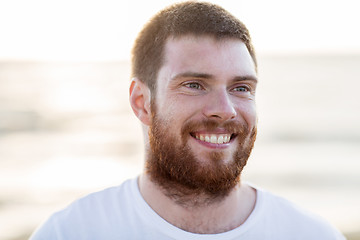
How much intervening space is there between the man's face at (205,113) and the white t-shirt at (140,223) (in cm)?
23

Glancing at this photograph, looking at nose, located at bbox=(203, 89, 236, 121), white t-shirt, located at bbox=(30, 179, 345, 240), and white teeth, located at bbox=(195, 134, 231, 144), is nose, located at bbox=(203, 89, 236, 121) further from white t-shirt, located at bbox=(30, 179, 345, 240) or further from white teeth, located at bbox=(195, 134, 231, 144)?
white t-shirt, located at bbox=(30, 179, 345, 240)

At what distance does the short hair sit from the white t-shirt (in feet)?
2.34

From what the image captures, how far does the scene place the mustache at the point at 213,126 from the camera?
2.61 metres

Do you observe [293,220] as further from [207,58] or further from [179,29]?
[179,29]

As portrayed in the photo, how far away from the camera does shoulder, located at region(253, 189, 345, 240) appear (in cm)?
282

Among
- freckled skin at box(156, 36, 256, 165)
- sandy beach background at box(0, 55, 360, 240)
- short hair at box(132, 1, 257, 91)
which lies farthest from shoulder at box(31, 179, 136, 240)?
sandy beach background at box(0, 55, 360, 240)

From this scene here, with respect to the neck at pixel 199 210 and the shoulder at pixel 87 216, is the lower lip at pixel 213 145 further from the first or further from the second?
the shoulder at pixel 87 216

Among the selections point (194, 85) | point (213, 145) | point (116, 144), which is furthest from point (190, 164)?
point (116, 144)

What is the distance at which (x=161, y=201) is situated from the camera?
9.31ft

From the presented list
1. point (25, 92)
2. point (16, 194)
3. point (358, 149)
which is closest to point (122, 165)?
point (16, 194)

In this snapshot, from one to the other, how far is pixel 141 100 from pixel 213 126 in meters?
0.61

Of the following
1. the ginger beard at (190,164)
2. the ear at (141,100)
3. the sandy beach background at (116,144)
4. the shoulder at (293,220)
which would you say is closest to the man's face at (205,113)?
the ginger beard at (190,164)

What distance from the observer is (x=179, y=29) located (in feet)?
9.27

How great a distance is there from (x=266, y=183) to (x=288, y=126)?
4.99m
